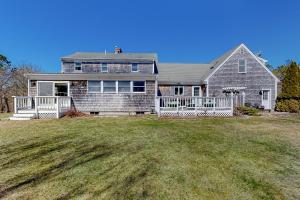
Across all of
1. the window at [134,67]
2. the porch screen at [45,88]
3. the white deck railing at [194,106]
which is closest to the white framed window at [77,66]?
the window at [134,67]

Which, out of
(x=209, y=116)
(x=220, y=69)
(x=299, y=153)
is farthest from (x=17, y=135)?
(x=220, y=69)

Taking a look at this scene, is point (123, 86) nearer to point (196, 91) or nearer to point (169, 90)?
point (169, 90)

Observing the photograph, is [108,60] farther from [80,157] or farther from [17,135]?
[80,157]

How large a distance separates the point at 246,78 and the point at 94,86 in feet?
48.7

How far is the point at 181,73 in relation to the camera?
24.4 m

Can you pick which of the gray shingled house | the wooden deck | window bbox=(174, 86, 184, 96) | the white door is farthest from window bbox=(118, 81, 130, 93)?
the white door

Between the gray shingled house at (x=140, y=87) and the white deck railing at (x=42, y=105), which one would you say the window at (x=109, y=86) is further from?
the white deck railing at (x=42, y=105)

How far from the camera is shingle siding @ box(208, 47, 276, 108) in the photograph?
20953mm

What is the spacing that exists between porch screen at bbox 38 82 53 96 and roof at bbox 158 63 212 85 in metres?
10.8

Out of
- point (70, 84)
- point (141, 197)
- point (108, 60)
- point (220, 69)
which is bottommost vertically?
point (141, 197)

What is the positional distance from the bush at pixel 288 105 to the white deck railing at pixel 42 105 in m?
19.8

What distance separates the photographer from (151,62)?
24.6m

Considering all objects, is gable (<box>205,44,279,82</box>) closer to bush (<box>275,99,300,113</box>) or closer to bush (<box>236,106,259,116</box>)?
bush (<box>275,99,300,113</box>)

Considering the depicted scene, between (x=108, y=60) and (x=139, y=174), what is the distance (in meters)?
20.9
